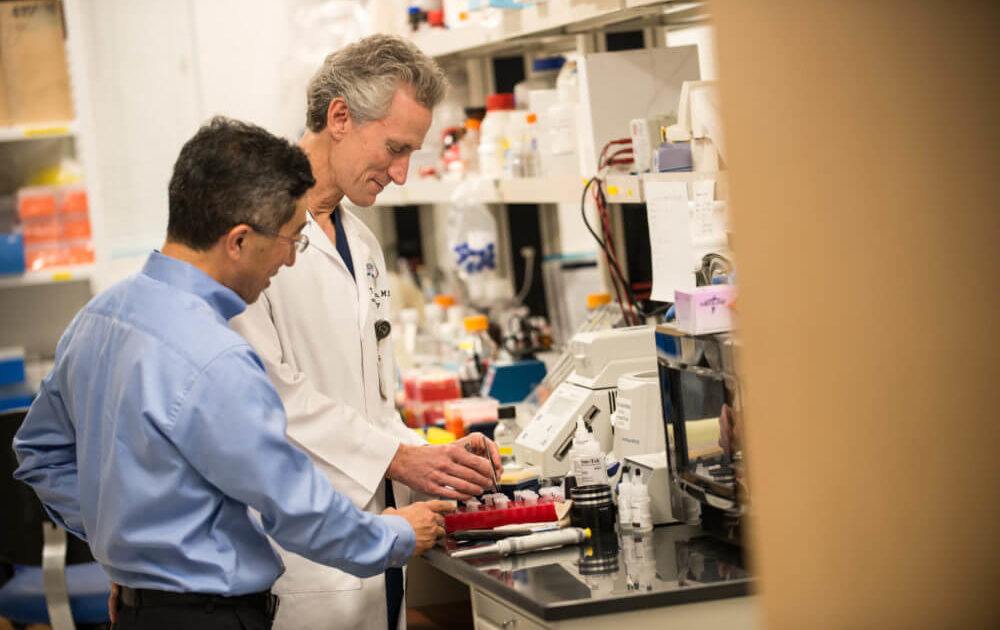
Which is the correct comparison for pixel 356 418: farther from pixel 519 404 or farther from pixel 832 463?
pixel 832 463

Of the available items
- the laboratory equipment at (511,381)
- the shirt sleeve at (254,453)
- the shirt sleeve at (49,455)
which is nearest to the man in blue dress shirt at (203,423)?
the shirt sleeve at (254,453)

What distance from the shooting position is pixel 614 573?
7.25 ft

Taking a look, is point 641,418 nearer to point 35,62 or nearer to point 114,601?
point 114,601

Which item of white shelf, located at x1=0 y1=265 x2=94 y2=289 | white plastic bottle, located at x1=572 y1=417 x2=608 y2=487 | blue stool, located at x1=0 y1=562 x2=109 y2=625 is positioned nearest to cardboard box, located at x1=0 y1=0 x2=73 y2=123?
white shelf, located at x1=0 y1=265 x2=94 y2=289

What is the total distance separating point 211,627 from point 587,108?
169cm

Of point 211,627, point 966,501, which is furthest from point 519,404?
point 966,501

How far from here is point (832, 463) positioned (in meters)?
1.06

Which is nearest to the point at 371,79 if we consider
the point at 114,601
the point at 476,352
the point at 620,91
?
the point at 620,91

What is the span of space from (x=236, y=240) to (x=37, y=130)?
10.5 feet

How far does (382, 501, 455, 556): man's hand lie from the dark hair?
65 cm

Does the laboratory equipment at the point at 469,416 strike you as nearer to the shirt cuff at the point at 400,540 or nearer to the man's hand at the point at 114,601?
the shirt cuff at the point at 400,540

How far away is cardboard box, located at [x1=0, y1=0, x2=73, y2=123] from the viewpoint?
4.85m

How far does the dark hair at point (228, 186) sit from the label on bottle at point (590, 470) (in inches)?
33.4

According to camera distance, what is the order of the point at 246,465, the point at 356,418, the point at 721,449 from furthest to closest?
the point at 356,418
the point at 721,449
the point at 246,465
